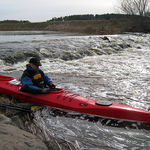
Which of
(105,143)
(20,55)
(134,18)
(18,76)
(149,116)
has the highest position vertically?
(134,18)

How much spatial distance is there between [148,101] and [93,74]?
8.76ft

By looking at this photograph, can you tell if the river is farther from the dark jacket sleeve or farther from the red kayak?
the dark jacket sleeve

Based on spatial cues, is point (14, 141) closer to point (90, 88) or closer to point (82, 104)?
point (82, 104)

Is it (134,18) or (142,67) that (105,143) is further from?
(134,18)

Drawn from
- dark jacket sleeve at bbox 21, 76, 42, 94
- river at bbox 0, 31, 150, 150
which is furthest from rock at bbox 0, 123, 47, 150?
dark jacket sleeve at bbox 21, 76, 42, 94

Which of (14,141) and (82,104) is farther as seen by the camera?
(82,104)

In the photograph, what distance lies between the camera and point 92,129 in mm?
2818

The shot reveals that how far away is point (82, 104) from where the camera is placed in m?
3.33

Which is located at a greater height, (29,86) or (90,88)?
(29,86)

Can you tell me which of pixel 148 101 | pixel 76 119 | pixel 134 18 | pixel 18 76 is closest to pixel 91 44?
pixel 18 76

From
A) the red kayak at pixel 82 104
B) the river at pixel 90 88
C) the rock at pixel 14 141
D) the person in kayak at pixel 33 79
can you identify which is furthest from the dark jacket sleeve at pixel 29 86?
the rock at pixel 14 141

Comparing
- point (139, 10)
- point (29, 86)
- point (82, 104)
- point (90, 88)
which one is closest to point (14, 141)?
point (82, 104)

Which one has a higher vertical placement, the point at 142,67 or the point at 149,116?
the point at 142,67

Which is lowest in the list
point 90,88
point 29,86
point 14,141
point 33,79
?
point 90,88
